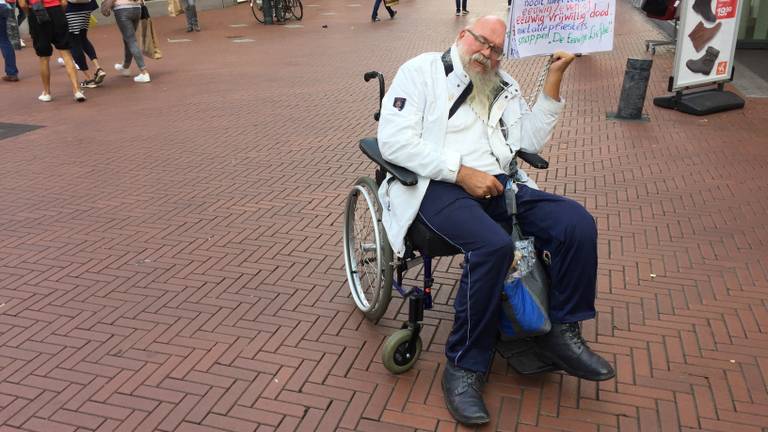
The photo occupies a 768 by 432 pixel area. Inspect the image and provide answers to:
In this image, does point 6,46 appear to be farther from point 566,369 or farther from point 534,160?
point 566,369

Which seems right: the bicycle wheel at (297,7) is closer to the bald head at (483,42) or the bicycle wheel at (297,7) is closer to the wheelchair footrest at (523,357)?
the bald head at (483,42)

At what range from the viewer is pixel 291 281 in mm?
4020

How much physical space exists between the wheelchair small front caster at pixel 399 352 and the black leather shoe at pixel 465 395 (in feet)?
0.74

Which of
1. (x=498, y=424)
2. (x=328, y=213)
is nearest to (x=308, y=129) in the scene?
(x=328, y=213)

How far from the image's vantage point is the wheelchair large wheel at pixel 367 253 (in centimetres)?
314

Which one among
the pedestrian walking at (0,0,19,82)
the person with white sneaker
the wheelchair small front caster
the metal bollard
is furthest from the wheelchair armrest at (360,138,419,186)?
the pedestrian walking at (0,0,19,82)

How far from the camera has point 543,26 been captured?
3.57 metres

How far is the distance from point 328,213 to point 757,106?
5.78 m

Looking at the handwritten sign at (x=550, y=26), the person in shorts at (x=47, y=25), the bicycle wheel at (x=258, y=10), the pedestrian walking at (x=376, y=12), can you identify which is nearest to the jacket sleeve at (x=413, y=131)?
the handwritten sign at (x=550, y=26)

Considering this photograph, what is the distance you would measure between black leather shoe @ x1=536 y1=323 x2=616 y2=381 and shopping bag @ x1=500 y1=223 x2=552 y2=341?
3.9 inches

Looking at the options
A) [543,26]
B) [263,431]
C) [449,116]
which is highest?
[543,26]

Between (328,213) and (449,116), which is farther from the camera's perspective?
(328,213)

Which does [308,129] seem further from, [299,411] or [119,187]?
[299,411]

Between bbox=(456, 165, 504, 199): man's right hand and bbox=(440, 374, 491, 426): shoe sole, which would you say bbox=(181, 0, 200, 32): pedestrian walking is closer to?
bbox=(456, 165, 504, 199): man's right hand
